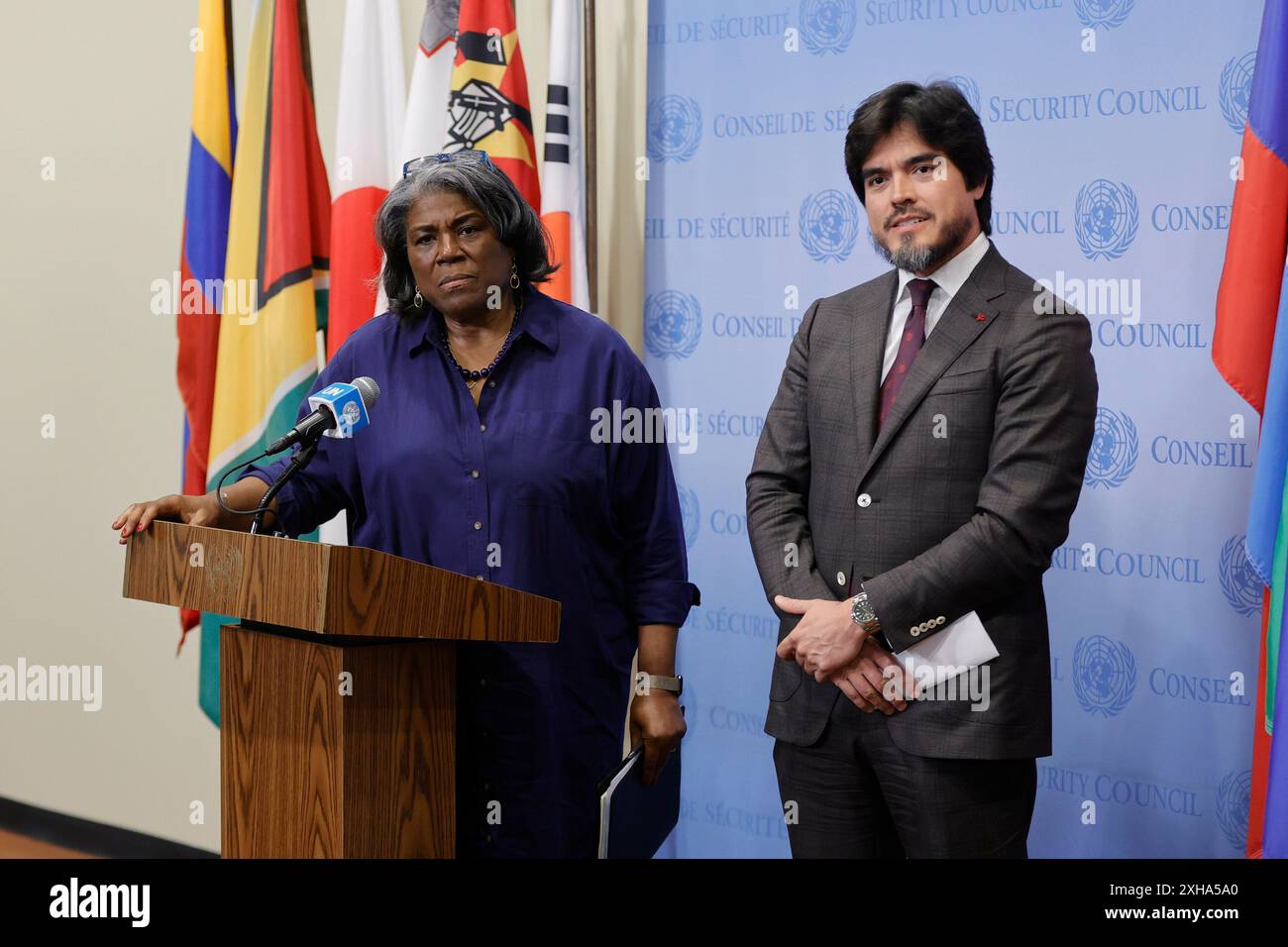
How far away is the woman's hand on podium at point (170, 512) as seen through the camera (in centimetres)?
161

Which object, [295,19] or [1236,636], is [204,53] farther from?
[1236,636]

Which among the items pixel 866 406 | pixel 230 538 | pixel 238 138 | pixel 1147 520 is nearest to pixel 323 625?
pixel 230 538

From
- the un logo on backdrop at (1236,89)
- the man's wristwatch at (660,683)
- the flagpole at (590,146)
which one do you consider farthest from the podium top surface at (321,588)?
the un logo on backdrop at (1236,89)

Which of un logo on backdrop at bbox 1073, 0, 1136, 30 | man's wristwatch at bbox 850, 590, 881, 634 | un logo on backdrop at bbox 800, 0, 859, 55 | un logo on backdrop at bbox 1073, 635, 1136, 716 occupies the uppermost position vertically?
un logo on backdrop at bbox 800, 0, 859, 55

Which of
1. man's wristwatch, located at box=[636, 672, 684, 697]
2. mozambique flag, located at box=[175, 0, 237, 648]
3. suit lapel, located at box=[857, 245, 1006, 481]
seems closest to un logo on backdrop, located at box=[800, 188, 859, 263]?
suit lapel, located at box=[857, 245, 1006, 481]

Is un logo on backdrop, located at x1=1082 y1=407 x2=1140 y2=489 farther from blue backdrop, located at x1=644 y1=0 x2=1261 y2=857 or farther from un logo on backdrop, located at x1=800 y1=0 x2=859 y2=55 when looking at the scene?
un logo on backdrop, located at x1=800 y1=0 x2=859 y2=55

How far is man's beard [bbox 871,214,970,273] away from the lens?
6.81 ft

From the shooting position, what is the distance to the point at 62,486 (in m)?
4.21

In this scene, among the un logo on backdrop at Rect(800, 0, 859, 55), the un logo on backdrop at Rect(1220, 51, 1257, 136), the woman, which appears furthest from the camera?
the un logo on backdrop at Rect(800, 0, 859, 55)

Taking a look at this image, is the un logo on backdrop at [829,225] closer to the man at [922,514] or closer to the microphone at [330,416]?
the man at [922,514]

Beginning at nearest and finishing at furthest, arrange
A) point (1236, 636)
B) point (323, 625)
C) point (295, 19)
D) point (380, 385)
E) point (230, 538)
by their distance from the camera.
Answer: point (323, 625), point (230, 538), point (380, 385), point (1236, 636), point (295, 19)

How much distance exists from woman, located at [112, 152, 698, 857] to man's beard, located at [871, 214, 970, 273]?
51 cm

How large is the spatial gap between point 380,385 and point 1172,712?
6.30 feet

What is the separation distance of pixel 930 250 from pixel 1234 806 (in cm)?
150
